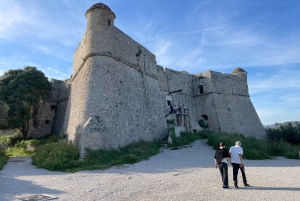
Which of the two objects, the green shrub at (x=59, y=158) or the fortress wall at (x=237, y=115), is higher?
the fortress wall at (x=237, y=115)

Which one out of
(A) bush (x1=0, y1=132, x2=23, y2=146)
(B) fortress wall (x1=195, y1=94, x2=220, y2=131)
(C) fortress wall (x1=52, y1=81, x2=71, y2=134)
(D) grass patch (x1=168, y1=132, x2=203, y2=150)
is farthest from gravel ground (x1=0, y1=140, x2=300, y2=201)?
(B) fortress wall (x1=195, y1=94, x2=220, y2=131)

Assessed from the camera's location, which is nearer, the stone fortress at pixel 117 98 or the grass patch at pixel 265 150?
the grass patch at pixel 265 150

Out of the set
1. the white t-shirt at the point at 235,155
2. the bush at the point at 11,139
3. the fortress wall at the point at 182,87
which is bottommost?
the white t-shirt at the point at 235,155

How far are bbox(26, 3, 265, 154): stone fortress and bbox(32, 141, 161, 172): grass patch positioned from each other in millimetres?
532

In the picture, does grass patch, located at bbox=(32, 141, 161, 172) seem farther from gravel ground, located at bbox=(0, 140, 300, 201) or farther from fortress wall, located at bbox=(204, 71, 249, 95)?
fortress wall, located at bbox=(204, 71, 249, 95)

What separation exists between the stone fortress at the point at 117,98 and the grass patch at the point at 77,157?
532mm

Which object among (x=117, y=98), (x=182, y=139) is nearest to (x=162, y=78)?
(x=182, y=139)

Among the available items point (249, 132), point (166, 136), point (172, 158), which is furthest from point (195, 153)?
point (249, 132)

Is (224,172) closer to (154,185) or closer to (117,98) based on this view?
(154,185)

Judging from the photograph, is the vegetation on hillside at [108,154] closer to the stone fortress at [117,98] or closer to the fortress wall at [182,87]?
the stone fortress at [117,98]

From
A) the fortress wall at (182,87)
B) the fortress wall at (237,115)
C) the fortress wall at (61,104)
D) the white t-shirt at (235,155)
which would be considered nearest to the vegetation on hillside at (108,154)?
the white t-shirt at (235,155)

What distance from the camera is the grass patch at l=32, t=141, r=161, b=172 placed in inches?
393

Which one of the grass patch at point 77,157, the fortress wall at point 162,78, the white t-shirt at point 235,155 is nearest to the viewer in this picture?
the white t-shirt at point 235,155

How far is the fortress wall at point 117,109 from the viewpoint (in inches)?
477
